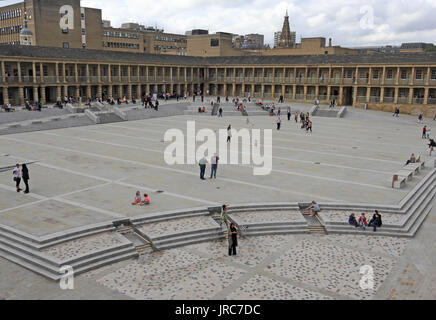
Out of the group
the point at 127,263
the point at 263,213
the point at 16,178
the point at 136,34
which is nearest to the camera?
the point at 127,263

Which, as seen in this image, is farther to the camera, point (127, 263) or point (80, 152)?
point (80, 152)

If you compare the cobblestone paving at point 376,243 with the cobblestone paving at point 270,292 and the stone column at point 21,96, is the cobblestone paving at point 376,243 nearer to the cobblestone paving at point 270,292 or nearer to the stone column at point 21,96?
the cobblestone paving at point 270,292

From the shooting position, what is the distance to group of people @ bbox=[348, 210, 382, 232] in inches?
555

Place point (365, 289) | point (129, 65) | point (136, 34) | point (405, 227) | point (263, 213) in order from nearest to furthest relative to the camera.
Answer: point (365, 289)
point (405, 227)
point (263, 213)
point (129, 65)
point (136, 34)

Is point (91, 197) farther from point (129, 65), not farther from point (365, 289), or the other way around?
point (129, 65)

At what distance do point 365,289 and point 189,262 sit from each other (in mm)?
4856

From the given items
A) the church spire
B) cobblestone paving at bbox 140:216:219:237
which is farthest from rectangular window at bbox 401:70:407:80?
the church spire

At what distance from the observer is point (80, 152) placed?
987 inches

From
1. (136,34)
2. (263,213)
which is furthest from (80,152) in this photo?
(136,34)

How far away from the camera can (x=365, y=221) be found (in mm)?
14141

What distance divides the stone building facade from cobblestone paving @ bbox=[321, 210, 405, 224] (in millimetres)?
39130

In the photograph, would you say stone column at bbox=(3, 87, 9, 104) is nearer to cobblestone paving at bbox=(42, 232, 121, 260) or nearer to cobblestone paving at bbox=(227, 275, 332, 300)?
cobblestone paving at bbox=(42, 232, 121, 260)

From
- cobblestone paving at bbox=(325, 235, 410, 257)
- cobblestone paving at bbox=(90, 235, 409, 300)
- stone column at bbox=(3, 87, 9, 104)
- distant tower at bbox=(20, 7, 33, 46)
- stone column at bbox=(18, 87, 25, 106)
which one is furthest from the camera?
distant tower at bbox=(20, 7, 33, 46)
